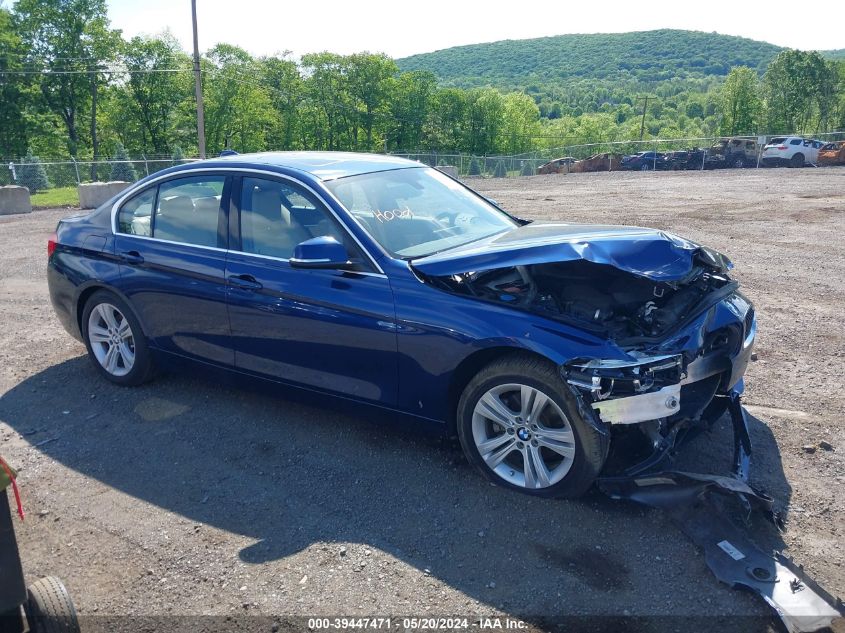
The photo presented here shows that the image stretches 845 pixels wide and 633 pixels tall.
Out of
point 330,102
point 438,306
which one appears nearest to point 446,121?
point 330,102

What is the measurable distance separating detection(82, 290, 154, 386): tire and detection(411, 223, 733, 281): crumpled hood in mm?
2596

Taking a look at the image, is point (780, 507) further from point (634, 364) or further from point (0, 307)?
point (0, 307)

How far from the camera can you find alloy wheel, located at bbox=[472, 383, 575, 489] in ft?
12.1

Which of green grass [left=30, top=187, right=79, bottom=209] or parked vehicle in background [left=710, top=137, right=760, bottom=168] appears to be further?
parked vehicle in background [left=710, top=137, right=760, bottom=168]

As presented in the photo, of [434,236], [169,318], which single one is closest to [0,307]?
[169,318]

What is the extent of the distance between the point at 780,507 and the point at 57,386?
213 inches

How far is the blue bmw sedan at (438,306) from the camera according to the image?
3.66m

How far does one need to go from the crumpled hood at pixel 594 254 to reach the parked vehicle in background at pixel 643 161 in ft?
132

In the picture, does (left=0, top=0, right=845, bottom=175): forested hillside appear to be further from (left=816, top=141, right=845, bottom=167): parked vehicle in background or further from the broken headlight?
the broken headlight

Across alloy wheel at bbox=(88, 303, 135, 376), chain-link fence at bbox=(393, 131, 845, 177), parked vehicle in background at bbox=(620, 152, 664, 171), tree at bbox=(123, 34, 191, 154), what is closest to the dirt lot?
A: alloy wheel at bbox=(88, 303, 135, 376)

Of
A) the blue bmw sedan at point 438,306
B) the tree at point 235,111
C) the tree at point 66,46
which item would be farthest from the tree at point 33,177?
the tree at point 235,111

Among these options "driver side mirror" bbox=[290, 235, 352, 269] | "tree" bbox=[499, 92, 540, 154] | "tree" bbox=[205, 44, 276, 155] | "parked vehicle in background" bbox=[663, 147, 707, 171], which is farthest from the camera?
"tree" bbox=[499, 92, 540, 154]

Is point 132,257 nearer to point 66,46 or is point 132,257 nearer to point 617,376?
point 617,376

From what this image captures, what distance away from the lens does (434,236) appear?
4641 mm
